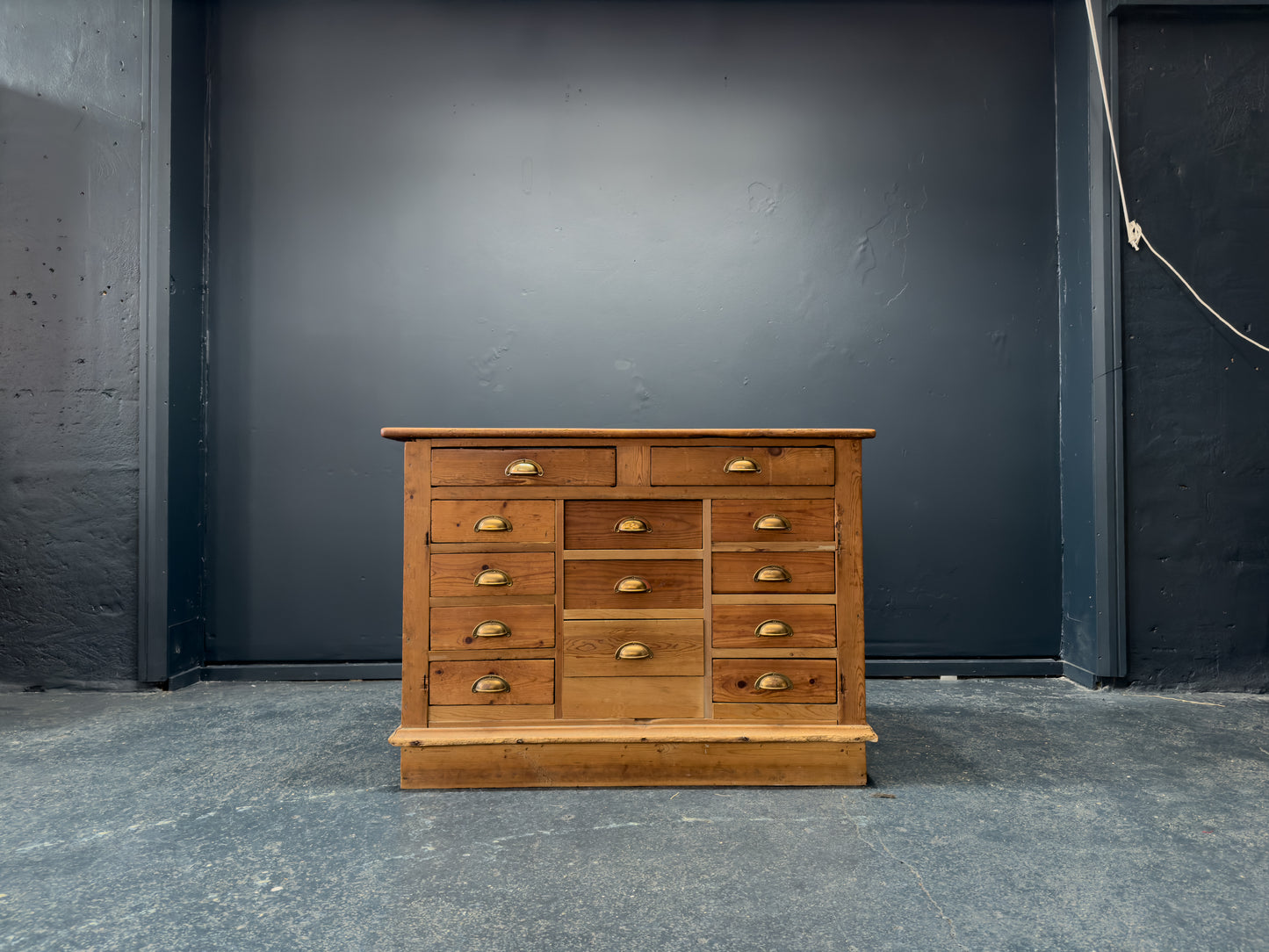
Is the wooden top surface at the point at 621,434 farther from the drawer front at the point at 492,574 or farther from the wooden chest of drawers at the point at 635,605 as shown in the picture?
the drawer front at the point at 492,574

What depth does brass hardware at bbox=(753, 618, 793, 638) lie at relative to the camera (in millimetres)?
1955

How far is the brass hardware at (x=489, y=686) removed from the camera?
1929 millimetres

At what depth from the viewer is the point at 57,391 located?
2.91 metres

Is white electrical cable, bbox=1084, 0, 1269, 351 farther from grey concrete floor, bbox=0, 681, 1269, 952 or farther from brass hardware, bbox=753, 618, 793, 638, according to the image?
brass hardware, bbox=753, 618, 793, 638

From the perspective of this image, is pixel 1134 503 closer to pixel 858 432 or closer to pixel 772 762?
pixel 858 432

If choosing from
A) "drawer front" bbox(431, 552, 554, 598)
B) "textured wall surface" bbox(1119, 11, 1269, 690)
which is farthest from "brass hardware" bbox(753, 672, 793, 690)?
"textured wall surface" bbox(1119, 11, 1269, 690)

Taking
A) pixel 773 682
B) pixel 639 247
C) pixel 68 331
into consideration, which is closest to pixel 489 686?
pixel 773 682

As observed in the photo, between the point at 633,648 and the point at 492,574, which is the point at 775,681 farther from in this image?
the point at 492,574

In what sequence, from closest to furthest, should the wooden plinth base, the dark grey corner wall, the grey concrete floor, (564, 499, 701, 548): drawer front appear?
the grey concrete floor
the wooden plinth base
(564, 499, 701, 548): drawer front
the dark grey corner wall

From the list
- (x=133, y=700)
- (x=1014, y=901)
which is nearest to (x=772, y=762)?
(x=1014, y=901)

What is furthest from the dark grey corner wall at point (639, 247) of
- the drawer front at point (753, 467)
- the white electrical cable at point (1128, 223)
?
the drawer front at point (753, 467)

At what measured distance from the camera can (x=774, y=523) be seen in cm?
198

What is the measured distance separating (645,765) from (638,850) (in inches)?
14.4

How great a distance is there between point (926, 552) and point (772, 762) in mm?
1550
